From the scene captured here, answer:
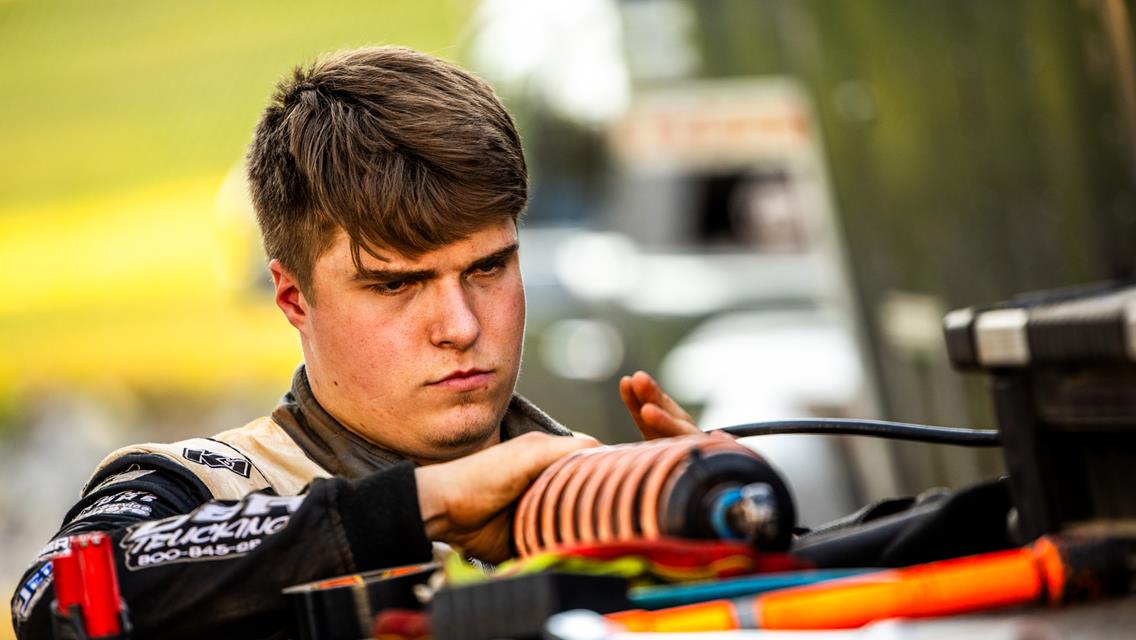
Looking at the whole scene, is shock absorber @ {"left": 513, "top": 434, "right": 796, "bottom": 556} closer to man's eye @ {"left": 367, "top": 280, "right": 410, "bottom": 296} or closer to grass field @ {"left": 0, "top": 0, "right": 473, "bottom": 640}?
man's eye @ {"left": 367, "top": 280, "right": 410, "bottom": 296}

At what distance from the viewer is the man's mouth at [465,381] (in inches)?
97.1

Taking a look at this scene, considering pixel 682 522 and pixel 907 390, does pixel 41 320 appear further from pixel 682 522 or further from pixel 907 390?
pixel 682 522

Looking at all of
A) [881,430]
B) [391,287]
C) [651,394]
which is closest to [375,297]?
[391,287]

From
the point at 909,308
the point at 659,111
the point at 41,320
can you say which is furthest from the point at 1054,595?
the point at 41,320

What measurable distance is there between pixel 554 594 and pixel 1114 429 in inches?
22.3

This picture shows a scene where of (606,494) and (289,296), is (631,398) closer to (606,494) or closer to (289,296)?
(289,296)

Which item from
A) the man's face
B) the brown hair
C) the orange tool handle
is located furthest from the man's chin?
the orange tool handle

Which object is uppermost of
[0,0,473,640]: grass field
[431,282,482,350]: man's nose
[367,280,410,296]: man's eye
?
[0,0,473,640]: grass field

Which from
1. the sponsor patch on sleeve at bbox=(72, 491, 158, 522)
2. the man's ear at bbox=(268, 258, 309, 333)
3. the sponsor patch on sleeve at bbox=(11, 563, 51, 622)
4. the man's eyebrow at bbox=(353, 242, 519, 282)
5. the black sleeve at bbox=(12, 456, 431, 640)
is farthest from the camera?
the man's ear at bbox=(268, 258, 309, 333)

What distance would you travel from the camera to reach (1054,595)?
1.56 m

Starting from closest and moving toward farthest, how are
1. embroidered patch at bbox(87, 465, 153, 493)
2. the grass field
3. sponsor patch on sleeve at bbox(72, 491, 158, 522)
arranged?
sponsor patch on sleeve at bbox(72, 491, 158, 522)
embroidered patch at bbox(87, 465, 153, 493)
the grass field

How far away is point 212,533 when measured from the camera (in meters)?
1.97

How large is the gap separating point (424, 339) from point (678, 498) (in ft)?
2.63

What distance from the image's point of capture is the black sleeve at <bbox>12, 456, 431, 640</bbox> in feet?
6.30
